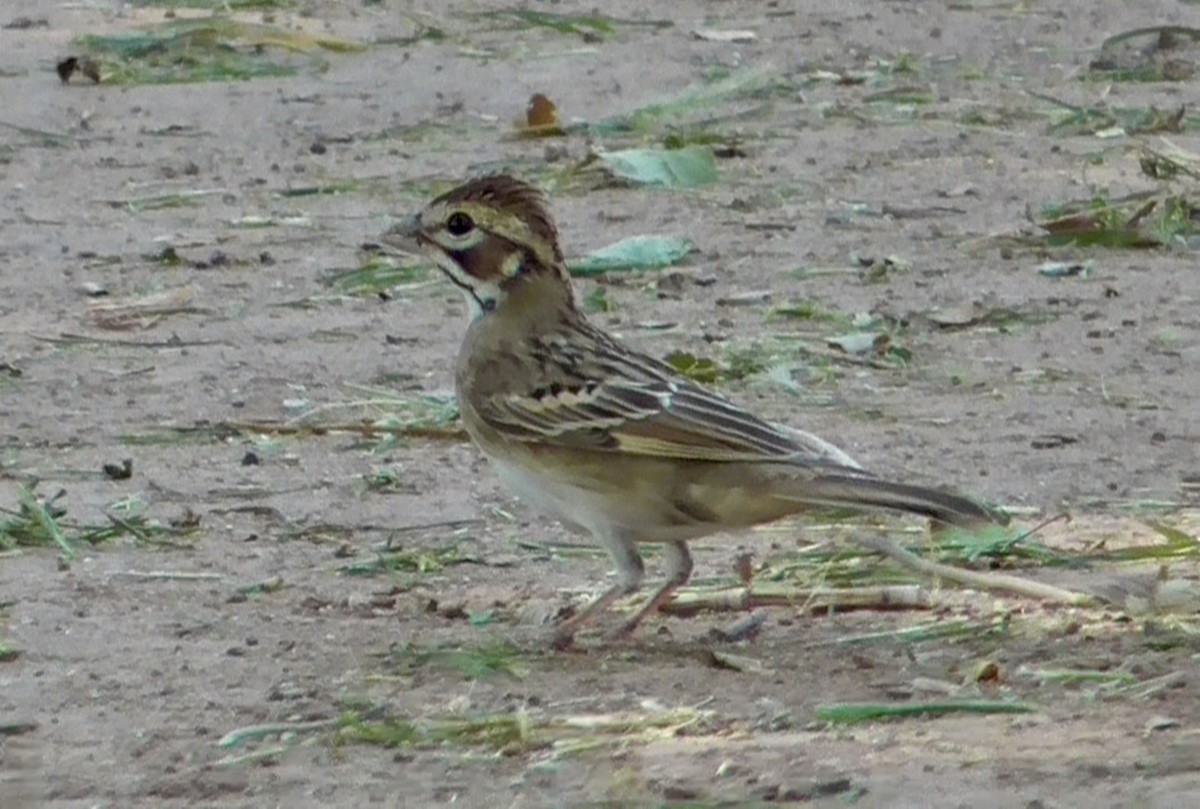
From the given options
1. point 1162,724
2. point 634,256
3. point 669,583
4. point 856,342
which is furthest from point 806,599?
A: point 634,256

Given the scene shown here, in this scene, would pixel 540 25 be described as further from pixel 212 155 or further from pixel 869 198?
pixel 869 198

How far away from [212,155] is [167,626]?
6.78 meters

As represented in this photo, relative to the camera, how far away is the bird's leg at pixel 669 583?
6930 millimetres

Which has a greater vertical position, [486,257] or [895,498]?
[486,257]

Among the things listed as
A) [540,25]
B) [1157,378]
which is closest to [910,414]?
[1157,378]

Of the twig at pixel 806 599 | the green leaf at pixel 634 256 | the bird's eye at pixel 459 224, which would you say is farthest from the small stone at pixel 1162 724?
Answer: the green leaf at pixel 634 256

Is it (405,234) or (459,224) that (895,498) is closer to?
(459,224)

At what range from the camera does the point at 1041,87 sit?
14.4 meters

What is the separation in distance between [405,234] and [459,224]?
0.17 metres

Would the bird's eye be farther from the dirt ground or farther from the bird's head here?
the dirt ground

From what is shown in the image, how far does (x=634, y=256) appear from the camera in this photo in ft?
36.3

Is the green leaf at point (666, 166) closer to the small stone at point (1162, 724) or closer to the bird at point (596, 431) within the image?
the bird at point (596, 431)

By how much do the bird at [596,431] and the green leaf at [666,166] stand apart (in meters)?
5.02

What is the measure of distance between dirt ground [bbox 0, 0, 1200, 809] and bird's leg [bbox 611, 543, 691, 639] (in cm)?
7
